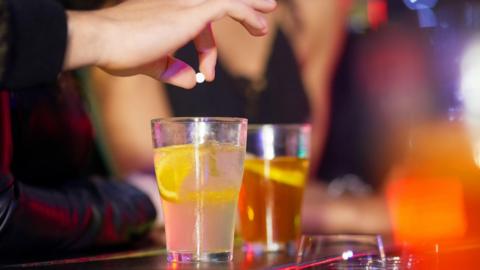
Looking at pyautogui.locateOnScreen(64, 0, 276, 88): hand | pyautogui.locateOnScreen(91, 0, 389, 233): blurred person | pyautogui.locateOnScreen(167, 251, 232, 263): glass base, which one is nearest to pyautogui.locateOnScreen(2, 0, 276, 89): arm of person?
pyautogui.locateOnScreen(64, 0, 276, 88): hand

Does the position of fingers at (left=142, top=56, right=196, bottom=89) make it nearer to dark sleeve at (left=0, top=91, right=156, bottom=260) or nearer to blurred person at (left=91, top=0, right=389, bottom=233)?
dark sleeve at (left=0, top=91, right=156, bottom=260)

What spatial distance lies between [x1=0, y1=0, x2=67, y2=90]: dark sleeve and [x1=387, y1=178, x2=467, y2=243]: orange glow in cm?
131

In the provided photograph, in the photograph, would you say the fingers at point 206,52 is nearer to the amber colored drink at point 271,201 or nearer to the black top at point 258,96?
the amber colored drink at point 271,201

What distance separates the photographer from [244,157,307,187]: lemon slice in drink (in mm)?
1175

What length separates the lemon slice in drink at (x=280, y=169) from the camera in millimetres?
1175

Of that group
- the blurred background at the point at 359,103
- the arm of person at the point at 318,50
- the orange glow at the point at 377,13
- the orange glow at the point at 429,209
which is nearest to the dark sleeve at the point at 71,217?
the blurred background at the point at 359,103

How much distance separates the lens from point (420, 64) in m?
3.06

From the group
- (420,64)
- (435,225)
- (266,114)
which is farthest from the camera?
(420,64)

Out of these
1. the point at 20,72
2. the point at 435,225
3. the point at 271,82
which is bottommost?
the point at 435,225

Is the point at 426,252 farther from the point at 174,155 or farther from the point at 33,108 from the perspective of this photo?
the point at 33,108

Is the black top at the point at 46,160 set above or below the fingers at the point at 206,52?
below

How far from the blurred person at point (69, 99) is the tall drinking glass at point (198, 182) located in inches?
4.1

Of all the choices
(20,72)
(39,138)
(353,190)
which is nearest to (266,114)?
(353,190)

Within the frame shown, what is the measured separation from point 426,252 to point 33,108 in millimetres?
663
